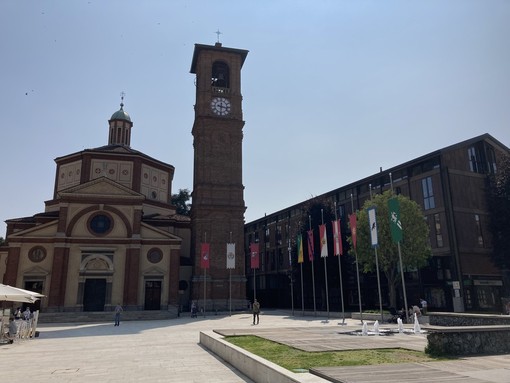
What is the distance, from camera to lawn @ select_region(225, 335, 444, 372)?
9484 mm

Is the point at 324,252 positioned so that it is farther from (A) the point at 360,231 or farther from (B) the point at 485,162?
(B) the point at 485,162

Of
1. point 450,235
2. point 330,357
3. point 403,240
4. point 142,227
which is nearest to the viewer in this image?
point 330,357

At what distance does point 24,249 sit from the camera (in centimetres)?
3991

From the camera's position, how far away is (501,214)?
40.2 metres

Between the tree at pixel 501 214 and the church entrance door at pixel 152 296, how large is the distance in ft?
117

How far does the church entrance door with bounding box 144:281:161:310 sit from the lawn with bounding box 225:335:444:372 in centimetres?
3162

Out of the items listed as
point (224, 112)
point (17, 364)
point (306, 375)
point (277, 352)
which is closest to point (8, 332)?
point (17, 364)

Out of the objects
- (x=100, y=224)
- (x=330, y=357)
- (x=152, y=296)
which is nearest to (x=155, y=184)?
(x=100, y=224)

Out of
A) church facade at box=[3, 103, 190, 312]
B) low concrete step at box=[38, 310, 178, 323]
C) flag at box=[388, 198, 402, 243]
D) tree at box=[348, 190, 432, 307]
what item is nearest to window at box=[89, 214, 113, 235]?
church facade at box=[3, 103, 190, 312]

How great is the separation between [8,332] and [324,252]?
2308cm

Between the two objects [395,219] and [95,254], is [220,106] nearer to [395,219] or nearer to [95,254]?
[95,254]

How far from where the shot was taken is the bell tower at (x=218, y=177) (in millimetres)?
46156

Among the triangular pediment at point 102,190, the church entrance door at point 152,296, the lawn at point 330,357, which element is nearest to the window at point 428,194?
the church entrance door at point 152,296

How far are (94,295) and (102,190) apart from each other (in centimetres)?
1142
